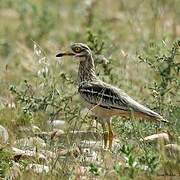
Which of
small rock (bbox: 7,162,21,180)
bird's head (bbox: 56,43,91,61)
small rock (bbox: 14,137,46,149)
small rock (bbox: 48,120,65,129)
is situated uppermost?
bird's head (bbox: 56,43,91,61)

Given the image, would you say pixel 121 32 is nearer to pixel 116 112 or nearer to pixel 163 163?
pixel 116 112

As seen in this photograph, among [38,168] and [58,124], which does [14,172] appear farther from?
[58,124]

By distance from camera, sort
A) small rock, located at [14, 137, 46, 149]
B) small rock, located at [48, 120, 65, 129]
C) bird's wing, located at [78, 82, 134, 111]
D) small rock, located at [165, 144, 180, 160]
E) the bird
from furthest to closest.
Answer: small rock, located at [48, 120, 65, 129] < bird's wing, located at [78, 82, 134, 111] < the bird < small rock, located at [14, 137, 46, 149] < small rock, located at [165, 144, 180, 160]

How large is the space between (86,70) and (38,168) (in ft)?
5.57

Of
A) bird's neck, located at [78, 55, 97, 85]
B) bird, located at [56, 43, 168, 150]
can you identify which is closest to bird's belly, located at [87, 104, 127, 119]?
bird, located at [56, 43, 168, 150]

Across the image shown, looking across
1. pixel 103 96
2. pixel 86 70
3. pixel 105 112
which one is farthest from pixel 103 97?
pixel 86 70

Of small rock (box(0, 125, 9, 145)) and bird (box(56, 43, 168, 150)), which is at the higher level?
bird (box(56, 43, 168, 150))

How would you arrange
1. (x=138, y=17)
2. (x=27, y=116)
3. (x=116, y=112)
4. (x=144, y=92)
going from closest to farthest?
1. (x=116, y=112)
2. (x=27, y=116)
3. (x=144, y=92)
4. (x=138, y=17)

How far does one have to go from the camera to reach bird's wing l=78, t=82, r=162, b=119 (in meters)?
6.57

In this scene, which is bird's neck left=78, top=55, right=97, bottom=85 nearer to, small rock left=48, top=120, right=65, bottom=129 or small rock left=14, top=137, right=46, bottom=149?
small rock left=48, top=120, right=65, bottom=129

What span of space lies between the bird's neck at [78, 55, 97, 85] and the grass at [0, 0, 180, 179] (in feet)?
0.46

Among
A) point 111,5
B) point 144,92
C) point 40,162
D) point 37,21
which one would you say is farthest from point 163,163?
point 111,5

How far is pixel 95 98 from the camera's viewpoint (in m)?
6.82

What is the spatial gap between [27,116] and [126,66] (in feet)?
5.74
